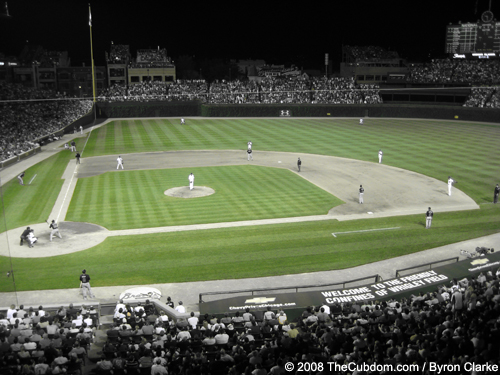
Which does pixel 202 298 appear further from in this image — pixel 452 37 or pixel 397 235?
pixel 452 37

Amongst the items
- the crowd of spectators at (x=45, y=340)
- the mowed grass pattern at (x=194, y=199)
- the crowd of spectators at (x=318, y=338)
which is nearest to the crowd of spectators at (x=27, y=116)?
the mowed grass pattern at (x=194, y=199)

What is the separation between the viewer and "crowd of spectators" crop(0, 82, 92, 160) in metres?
47.4

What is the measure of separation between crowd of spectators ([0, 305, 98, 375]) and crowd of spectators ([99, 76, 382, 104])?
Answer: 73096mm

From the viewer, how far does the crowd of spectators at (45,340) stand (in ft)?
33.5

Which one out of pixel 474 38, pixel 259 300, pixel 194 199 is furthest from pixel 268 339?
pixel 474 38

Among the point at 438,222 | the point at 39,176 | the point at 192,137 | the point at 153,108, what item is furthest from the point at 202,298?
the point at 153,108

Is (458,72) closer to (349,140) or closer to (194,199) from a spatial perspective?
(349,140)

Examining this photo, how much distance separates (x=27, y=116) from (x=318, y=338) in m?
55.0

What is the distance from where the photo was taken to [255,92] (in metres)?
87.1

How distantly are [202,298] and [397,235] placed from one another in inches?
441

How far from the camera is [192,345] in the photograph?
11.4m

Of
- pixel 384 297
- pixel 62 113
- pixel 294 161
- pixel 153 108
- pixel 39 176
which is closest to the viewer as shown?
pixel 384 297

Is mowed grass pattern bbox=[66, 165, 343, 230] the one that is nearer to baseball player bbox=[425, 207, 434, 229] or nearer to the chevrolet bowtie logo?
baseball player bbox=[425, 207, 434, 229]

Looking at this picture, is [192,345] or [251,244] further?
[251,244]
